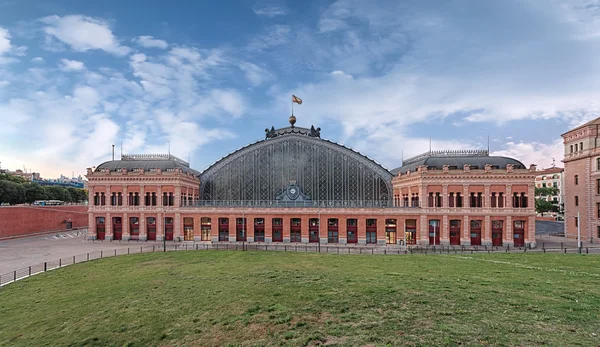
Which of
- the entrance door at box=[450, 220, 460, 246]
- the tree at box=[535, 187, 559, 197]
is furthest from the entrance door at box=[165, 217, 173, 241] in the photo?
the tree at box=[535, 187, 559, 197]

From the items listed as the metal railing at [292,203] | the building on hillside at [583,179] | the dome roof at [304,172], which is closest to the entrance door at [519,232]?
the building on hillside at [583,179]

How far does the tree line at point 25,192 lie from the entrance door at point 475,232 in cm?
13469

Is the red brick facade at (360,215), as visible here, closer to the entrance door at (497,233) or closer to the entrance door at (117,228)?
the entrance door at (497,233)

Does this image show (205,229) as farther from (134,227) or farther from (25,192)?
(25,192)

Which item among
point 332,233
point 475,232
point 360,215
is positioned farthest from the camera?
point 332,233

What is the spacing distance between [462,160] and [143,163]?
Result: 6968 centimetres

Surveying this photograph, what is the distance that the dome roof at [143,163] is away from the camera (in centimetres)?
7262

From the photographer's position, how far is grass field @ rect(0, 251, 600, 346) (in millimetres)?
16988

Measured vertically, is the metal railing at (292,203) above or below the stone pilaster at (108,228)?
above

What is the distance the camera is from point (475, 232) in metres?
59.8

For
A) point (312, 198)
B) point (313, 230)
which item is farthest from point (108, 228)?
point (312, 198)

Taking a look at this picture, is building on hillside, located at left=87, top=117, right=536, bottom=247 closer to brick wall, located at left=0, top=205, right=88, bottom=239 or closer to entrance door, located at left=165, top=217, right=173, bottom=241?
entrance door, located at left=165, top=217, right=173, bottom=241

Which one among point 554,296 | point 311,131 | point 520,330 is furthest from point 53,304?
point 311,131

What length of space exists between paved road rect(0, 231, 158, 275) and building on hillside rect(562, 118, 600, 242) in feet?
290
